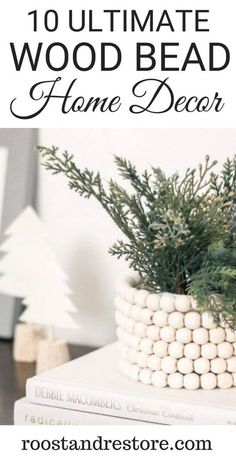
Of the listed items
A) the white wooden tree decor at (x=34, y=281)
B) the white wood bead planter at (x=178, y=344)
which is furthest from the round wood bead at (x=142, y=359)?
the white wooden tree decor at (x=34, y=281)

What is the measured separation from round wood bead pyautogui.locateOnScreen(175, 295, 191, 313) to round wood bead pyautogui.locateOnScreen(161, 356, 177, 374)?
0.15 feet

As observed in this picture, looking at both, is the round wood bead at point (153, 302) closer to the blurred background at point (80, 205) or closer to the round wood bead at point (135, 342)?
the round wood bead at point (135, 342)

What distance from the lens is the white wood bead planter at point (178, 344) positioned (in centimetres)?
73

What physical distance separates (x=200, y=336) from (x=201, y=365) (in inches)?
1.1

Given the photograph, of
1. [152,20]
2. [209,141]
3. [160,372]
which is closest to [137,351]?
[160,372]

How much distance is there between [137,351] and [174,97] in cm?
42

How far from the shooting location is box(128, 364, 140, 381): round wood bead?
77 centimetres

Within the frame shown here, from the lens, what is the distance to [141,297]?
0.75 metres

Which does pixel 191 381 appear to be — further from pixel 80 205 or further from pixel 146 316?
pixel 80 205

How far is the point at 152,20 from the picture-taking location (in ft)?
3.46

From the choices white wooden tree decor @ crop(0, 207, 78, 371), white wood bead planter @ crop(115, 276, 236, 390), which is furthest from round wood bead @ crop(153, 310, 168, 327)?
white wooden tree decor @ crop(0, 207, 78, 371)

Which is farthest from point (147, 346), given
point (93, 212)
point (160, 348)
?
point (93, 212)

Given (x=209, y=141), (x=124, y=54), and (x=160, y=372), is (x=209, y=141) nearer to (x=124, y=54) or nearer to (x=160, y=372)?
(x=124, y=54)
